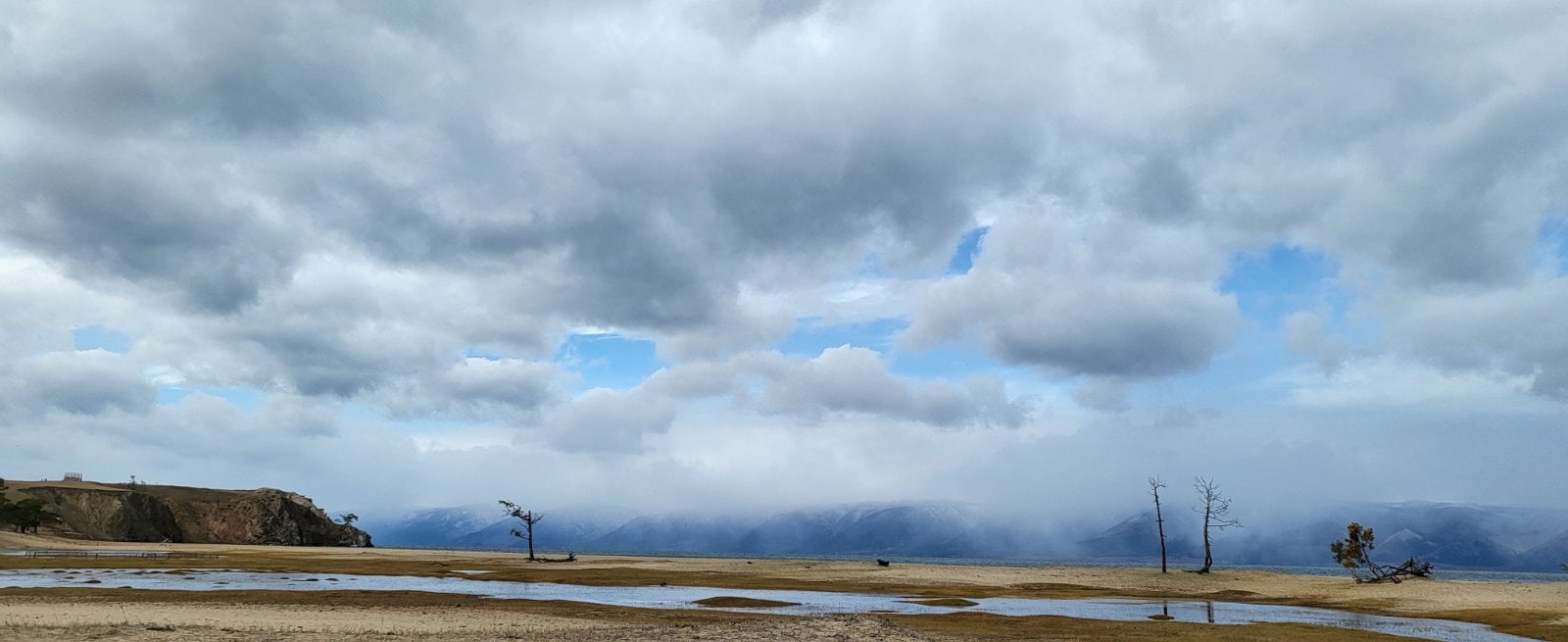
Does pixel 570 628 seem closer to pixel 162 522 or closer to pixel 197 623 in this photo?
pixel 197 623

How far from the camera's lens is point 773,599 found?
56781 mm

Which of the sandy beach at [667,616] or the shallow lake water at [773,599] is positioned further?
the shallow lake water at [773,599]

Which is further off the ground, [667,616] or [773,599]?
[667,616]

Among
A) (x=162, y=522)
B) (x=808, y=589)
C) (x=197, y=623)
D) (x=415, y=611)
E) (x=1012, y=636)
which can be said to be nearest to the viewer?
(x=197, y=623)

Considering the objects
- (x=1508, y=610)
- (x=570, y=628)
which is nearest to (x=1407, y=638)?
(x=1508, y=610)

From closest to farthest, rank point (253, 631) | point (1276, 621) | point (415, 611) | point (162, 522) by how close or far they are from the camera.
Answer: point (253, 631), point (415, 611), point (1276, 621), point (162, 522)

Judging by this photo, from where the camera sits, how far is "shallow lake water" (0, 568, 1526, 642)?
46.1m

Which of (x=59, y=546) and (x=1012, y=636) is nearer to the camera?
(x=1012, y=636)

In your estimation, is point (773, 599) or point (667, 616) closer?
point (667, 616)

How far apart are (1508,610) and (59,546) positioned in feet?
530

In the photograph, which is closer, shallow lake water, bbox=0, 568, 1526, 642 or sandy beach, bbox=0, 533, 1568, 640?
sandy beach, bbox=0, 533, 1568, 640

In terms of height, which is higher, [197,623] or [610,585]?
[197,623]

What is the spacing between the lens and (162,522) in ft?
633

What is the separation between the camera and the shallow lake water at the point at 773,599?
4606 centimetres
